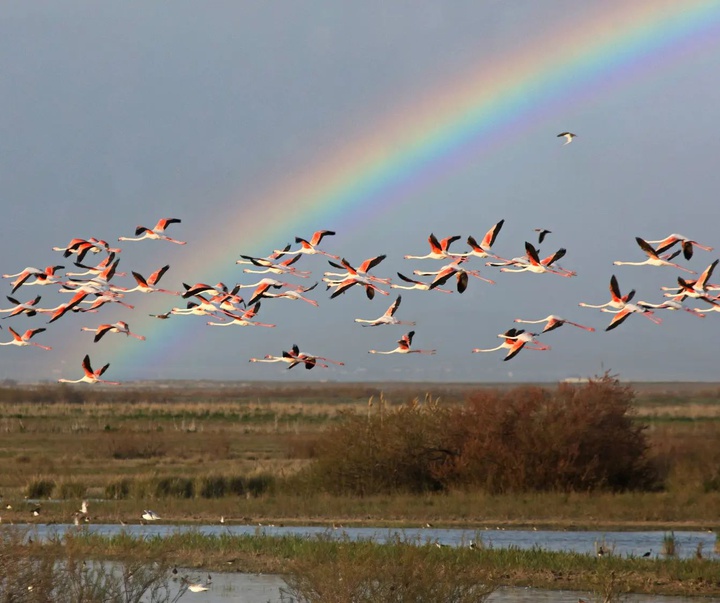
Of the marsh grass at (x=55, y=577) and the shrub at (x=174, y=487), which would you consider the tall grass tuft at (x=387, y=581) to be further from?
the shrub at (x=174, y=487)

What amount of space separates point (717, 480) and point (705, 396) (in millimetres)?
150265

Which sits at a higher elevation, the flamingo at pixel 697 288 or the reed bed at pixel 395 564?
the flamingo at pixel 697 288

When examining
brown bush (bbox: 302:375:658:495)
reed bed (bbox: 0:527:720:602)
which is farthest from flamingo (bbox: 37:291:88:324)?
brown bush (bbox: 302:375:658:495)

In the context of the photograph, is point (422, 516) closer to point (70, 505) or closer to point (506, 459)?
point (506, 459)

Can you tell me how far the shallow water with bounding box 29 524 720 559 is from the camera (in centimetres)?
2927

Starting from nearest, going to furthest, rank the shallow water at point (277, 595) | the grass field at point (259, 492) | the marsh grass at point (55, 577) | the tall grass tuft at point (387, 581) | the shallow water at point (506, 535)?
the tall grass tuft at point (387, 581) → the marsh grass at point (55, 577) → the shallow water at point (277, 595) → the shallow water at point (506, 535) → the grass field at point (259, 492)

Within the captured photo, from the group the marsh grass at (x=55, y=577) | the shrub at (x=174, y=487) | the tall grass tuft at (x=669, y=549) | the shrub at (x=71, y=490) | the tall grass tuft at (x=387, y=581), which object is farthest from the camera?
the shrub at (x=71, y=490)

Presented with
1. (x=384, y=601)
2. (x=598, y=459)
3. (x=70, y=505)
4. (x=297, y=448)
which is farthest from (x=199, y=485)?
(x=384, y=601)

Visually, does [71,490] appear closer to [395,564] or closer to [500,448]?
[500,448]

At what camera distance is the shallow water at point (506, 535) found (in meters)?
29.3

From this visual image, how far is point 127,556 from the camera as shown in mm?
17562

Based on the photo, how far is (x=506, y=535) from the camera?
3209 centimetres

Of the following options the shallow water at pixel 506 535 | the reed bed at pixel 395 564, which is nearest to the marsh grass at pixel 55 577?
the reed bed at pixel 395 564

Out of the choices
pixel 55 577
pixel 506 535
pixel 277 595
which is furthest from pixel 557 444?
pixel 55 577
